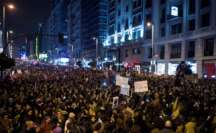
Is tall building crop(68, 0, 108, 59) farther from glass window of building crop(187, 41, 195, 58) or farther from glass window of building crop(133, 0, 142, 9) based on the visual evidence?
glass window of building crop(187, 41, 195, 58)

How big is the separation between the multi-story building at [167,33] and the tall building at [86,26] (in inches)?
1109

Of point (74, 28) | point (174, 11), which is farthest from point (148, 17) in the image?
point (74, 28)

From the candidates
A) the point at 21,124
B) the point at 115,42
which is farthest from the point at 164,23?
the point at 21,124

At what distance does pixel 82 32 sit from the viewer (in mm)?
144000

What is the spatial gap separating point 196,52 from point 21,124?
41564 mm

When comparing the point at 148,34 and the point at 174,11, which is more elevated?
the point at 174,11

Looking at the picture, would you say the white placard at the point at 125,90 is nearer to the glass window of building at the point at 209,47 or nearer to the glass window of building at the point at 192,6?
the glass window of building at the point at 209,47

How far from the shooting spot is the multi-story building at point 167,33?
50.3 meters

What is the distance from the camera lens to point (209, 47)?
4944 centimetres

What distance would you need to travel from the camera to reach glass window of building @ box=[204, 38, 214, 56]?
4869 centimetres

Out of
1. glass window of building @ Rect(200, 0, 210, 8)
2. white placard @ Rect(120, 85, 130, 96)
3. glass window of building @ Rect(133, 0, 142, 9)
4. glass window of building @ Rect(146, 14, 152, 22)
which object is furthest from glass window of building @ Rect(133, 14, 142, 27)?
white placard @ Rect(120, 85, 130, 96)

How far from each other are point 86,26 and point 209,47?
3573 inches

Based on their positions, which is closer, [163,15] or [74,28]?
[163,15]

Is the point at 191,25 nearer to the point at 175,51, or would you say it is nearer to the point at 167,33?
the point at 175,51
